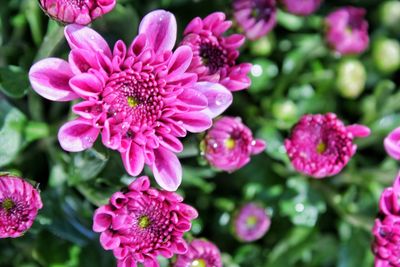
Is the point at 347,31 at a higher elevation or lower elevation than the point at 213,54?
lower

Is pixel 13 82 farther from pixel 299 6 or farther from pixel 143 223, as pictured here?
pixel 299 6

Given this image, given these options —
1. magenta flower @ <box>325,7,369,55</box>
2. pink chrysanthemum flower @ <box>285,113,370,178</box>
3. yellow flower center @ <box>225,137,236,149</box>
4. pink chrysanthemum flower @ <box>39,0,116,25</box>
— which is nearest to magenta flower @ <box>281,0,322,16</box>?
magenta flower @ <box>325,7,369,55</box>

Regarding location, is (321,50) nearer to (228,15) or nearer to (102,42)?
(228,15)

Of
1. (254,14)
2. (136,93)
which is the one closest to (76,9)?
(136,93)

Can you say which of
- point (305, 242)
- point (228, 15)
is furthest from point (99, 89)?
point (305, 242)

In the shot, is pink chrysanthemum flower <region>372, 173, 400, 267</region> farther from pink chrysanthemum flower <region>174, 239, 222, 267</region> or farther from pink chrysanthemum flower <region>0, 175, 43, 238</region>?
pink chrysanthemum flower <region>0, 175, 43, 238</region>
